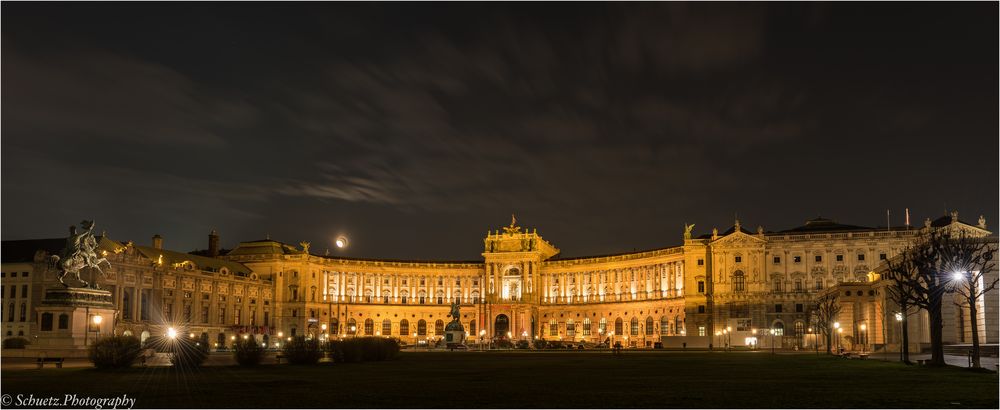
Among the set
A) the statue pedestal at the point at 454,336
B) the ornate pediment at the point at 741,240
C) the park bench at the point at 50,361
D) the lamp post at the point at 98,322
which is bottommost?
the statue pedestal at the point at 454,336

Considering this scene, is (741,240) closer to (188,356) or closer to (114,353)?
(188,356)

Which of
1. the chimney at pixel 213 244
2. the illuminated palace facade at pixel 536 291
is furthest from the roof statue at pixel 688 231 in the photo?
the chimney at pixel 213 244

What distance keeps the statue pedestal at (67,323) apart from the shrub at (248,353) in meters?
13.4

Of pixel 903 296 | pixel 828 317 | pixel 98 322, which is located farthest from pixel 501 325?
pixel 903 296

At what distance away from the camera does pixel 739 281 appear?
137750 mm

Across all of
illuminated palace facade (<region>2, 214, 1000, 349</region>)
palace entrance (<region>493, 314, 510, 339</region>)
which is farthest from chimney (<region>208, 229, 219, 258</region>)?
palace entrance (<region>493, 314, 510, 339</region>)

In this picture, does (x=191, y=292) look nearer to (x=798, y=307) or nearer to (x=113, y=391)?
(x=798, y=307)

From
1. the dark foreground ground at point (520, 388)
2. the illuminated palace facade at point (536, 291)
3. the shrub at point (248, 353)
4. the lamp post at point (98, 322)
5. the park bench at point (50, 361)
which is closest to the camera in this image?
the dark foreground ground at point (520, 388)

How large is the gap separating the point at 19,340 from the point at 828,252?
106 m

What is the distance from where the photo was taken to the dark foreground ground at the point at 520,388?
86.5ft

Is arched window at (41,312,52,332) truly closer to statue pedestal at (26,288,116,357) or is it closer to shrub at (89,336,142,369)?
statue pedestal at (26,288,116,357)

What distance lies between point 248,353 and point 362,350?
35.5ft

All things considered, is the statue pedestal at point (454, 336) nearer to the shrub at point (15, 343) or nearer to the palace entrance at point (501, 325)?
the shrub at point (15, 343)

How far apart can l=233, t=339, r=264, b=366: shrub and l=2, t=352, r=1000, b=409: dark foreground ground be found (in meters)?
3.87
